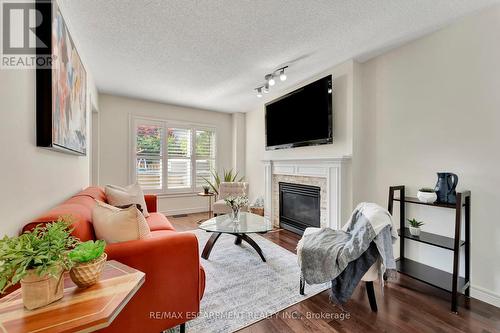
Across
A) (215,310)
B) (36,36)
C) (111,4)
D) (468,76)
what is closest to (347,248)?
(215,310)

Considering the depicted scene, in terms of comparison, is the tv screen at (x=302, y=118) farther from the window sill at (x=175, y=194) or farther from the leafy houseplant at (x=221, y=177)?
the window sill at (x=175, y=194)

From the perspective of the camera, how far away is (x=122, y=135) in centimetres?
448

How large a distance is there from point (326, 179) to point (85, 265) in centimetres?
290

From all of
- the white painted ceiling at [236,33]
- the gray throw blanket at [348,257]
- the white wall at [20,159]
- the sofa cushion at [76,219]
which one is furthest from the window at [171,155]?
the gray throw blanket at [348,257]

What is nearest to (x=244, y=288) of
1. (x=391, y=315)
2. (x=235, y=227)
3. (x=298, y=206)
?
(x=235, y=227)

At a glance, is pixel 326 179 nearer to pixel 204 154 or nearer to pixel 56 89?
pixel 56 89

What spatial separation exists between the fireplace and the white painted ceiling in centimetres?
178

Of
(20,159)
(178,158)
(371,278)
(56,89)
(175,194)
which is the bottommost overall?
(371,278)

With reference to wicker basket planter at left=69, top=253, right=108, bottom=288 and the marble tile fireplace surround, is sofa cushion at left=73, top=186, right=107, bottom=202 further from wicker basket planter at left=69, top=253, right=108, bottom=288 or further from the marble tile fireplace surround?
the marble tile fireplace surround

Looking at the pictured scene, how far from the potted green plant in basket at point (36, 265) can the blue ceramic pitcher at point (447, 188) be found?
267 centimetres

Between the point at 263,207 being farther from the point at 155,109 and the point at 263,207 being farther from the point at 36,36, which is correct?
the point at 36,36

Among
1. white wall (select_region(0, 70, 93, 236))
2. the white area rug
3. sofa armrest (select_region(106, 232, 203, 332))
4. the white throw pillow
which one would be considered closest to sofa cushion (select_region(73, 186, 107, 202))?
the white throw pillow

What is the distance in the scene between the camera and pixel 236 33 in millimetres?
2303

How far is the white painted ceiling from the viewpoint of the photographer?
1.93 m
